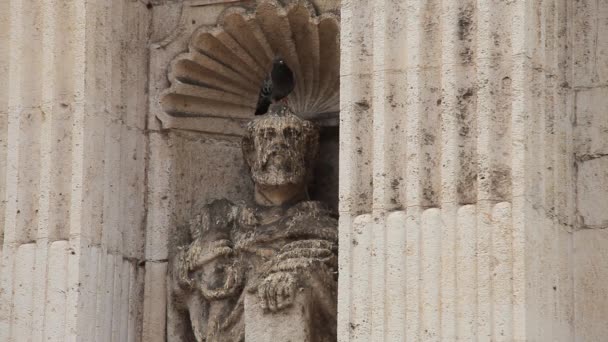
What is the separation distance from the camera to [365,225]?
1117 cm

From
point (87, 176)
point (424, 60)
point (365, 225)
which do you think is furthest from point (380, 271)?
point (87, 176)

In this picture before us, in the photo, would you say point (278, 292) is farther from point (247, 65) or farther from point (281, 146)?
point (247, 65)

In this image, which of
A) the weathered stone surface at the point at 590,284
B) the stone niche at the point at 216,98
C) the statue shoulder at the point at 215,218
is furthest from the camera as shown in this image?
the stone niche at the point at 216,98

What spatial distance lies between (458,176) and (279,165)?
5.99 ft

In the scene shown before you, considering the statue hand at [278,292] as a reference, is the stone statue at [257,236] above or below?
above

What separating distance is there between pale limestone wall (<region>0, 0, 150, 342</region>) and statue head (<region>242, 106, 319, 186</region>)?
732mm

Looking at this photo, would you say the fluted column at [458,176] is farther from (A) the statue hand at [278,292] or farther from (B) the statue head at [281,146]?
(B) the statue head at [281,146]

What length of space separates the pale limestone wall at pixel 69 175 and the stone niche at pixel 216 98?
17 centimetres

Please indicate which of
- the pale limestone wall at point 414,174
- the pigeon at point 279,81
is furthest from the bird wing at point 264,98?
the pale limestone wall at point 414,174

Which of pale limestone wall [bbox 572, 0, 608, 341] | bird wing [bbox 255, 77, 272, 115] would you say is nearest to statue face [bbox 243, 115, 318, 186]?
bird wing [bbox 255, 77, 272, 115]

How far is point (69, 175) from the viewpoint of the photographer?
40.4 feet

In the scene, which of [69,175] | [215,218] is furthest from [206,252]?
[69,175]

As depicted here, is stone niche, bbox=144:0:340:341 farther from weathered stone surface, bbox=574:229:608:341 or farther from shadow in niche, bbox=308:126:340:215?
weathered stone surface, bbox=574:229:608:341

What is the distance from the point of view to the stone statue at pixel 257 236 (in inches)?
482
